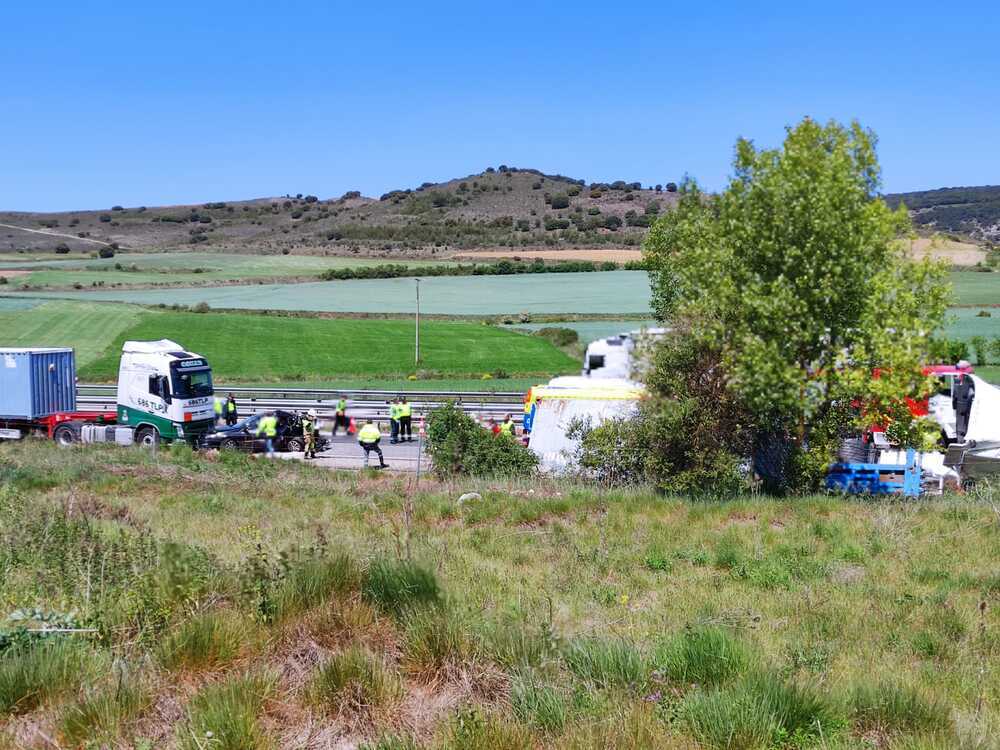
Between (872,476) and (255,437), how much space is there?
743 inches

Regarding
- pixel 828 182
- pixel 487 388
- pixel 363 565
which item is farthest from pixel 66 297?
pixel 363 565

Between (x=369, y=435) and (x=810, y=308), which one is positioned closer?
(x=810, y=308)

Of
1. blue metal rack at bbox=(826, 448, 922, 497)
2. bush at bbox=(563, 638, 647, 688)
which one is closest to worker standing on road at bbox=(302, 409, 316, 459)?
blue metal rack at bbox=(826, 448, 922, 497)

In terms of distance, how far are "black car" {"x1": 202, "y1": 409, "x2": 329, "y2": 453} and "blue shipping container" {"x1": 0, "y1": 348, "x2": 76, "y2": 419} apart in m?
6.84

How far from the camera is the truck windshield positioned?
28.9 metres

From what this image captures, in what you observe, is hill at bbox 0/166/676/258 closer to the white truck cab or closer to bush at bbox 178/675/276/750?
the white truck cab

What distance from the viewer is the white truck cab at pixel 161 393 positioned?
28859 mm

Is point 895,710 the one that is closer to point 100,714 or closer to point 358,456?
point 100,714

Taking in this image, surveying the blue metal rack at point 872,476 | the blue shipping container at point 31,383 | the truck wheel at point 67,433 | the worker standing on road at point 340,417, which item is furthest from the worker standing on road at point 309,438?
the blue metal rack at point 872,476

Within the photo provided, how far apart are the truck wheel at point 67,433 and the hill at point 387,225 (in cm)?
9623

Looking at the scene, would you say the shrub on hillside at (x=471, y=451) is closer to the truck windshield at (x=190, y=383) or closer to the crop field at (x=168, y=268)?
the truck windshield at (x=190, y=383)

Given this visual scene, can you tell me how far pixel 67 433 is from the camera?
30781 millimetres

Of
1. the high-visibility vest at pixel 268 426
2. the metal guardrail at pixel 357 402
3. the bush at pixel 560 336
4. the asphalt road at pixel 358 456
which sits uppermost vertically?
the bush at pixel 560 336

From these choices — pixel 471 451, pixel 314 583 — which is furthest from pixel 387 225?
pixel 314 583
